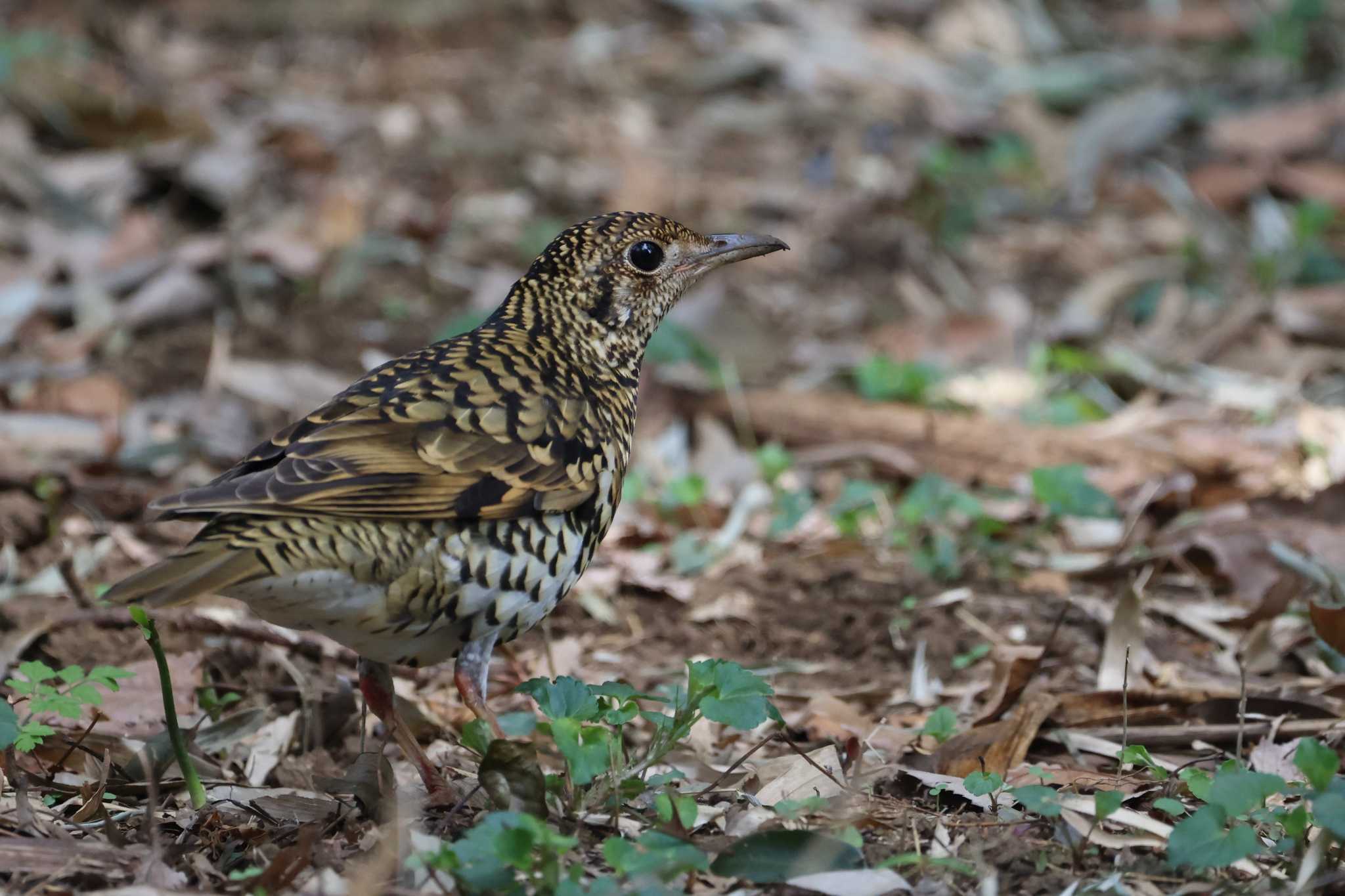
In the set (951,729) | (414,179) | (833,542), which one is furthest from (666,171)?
(951,729)

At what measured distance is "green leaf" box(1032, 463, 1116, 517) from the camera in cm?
557

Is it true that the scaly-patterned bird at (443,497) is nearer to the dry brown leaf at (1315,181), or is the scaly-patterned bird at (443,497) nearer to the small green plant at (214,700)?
the small green plant at (214,700)

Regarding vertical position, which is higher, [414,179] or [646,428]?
[414,179]

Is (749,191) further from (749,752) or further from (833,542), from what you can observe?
(749,752)

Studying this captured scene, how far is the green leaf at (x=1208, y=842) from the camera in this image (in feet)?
10.2

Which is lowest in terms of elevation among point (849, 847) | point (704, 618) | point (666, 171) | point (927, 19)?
point (704, 618)

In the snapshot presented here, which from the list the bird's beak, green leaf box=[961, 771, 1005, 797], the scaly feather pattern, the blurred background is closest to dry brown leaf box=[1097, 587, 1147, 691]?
the blurred background

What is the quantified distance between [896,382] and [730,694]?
398 cm

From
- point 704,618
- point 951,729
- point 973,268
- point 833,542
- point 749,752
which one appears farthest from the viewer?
point 973,268

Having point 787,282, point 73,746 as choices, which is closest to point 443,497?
point 73,746

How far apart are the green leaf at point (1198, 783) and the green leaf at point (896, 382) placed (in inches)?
140

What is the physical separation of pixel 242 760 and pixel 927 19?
9.39 meters

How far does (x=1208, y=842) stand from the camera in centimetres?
316

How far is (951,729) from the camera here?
4266 millimetres
